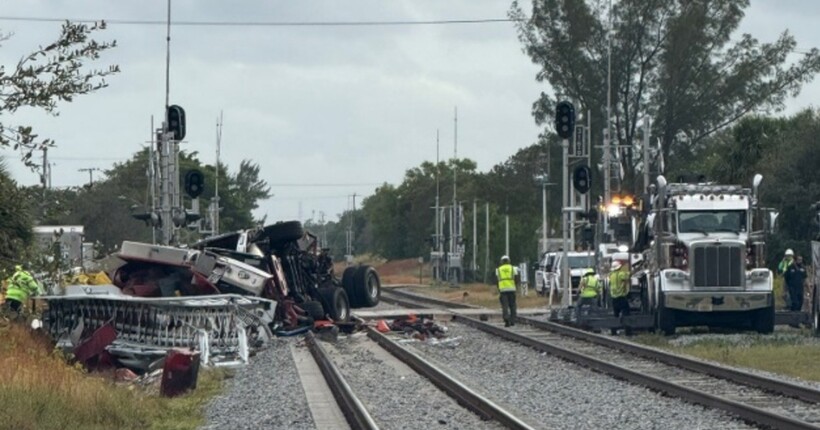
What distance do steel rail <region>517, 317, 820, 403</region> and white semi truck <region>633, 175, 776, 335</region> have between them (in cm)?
197

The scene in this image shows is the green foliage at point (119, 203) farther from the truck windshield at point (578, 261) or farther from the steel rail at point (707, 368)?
the truck windshield at point (578, 261)

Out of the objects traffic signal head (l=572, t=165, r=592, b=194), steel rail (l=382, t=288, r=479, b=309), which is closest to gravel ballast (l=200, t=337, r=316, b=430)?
traffic signal head (l=572, t=165, r=592, b=194)

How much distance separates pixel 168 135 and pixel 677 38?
4135cm

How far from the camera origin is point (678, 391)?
21484 mm

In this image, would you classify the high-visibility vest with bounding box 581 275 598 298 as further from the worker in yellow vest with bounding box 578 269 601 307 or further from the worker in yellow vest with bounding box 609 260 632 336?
the worker in yellow vest with bounding box 609 260 632 336

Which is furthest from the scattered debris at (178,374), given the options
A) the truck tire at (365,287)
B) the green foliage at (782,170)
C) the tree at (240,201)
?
the tree at (240,201)

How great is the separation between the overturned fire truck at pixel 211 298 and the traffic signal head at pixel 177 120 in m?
2.89

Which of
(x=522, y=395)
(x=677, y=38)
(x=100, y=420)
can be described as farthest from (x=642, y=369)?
(x=677, y=38)

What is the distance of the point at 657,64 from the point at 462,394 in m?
57.1

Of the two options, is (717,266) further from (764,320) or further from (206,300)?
(206,300)

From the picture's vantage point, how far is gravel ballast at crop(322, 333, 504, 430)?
18891mm

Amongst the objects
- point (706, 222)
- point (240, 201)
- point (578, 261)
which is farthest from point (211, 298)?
point (240, 201)

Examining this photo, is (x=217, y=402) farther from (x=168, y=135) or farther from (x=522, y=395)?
(x=168, y=135)

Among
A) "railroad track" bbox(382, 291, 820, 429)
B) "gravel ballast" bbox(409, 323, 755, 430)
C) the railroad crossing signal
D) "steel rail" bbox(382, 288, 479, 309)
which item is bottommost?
"gravel ballast" bbox(409, 323, 755, 430)
